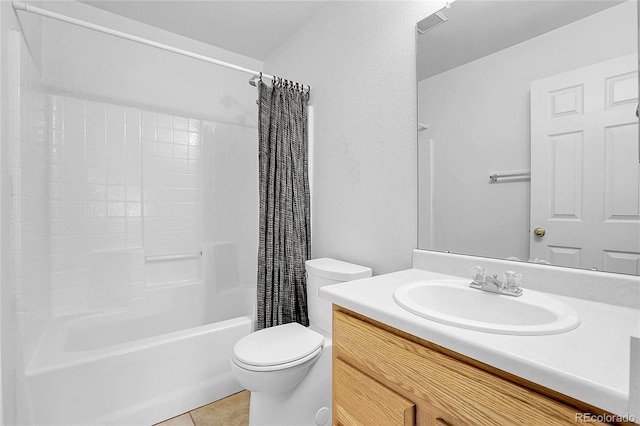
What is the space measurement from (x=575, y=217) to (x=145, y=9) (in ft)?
8.72

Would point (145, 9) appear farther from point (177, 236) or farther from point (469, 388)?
point (469, 388)

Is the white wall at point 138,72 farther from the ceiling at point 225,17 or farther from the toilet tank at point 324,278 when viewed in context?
the toilet tank at point 324,278

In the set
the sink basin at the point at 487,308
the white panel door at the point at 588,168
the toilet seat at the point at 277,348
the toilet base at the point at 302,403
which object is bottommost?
the toilet base at the point at 302,403

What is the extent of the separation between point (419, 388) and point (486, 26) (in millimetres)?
1307

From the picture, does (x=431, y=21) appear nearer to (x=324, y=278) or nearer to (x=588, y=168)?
(x=588, y=168)

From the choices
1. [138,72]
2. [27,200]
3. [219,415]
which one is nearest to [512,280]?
[219,415]

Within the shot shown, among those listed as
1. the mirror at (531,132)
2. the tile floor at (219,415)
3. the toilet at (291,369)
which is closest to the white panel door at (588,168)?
the mirror at (531,132)

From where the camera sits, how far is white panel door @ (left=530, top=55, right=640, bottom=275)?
33.0 inches

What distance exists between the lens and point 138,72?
2205mm

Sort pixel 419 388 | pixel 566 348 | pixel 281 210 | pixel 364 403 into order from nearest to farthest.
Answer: pixel 566 348 < pixel 419 388 < pixel 364 403 < pixel 281 210

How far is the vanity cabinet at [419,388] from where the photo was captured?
1.79 ft

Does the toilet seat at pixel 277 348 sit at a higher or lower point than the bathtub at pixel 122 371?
higher

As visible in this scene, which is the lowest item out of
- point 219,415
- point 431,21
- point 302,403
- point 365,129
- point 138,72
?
point 219,415

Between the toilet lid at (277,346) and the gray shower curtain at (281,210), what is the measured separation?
0.79 ft
